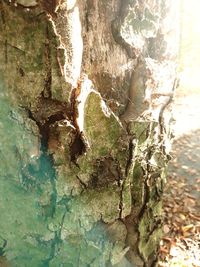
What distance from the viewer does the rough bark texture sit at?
0.97m

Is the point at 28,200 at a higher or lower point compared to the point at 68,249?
higher

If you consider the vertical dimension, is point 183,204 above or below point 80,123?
below

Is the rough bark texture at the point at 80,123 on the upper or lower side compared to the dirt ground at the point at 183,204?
upper

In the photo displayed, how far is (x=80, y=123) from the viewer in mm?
1119

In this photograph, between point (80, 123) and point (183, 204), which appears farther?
point (183, 204)

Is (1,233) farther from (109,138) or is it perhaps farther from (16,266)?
(109,138)

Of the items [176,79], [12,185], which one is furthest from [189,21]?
[12,185]

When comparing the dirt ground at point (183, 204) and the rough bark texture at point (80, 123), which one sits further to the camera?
the dirt ground at point (183, 204)

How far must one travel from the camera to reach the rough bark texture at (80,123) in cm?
97

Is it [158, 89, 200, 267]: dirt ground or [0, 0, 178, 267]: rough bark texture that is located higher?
[0, 0, 178, 267]: rough bark texture

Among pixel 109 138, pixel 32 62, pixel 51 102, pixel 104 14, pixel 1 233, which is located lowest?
pixel 1 233

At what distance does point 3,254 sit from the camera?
121cm

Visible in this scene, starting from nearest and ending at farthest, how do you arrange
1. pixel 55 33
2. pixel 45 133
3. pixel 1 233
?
pixel 55 33 < pixel 45 133 < pixel 1 233

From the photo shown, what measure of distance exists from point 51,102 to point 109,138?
0.27 m
